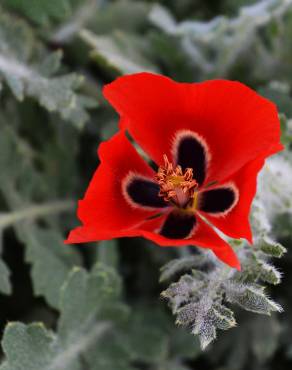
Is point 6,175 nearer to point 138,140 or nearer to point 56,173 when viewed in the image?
point 56,173

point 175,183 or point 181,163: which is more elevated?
point 181,163

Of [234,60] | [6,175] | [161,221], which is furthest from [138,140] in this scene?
[234,60]

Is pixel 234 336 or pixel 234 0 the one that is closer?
pixel 234 336

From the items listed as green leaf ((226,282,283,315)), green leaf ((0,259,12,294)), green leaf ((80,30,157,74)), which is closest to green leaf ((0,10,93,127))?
green leaf ((80,30,157,74))

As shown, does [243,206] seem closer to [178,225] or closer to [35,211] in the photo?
[178,225]

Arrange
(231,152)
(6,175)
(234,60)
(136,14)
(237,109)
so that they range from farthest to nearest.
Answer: (136,14)
(234,60)
(6,175)
(231,152)
(237,109)

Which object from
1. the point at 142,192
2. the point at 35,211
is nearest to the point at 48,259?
the point at 35,211

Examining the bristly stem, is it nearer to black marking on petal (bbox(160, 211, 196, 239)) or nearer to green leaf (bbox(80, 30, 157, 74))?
green leaf (bbox(80, 30, 157, 74))

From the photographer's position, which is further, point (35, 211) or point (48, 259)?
point (35, 211)
